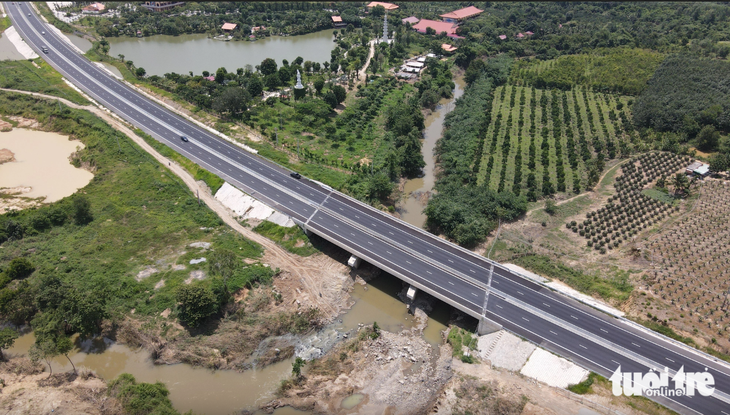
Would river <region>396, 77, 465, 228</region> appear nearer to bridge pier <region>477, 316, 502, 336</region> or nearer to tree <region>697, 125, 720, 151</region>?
bridge pier <region>477, 316, 502, 336</region>

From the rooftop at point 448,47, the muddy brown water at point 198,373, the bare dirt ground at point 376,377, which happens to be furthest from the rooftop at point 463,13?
the bare dirt ground at point 376,377

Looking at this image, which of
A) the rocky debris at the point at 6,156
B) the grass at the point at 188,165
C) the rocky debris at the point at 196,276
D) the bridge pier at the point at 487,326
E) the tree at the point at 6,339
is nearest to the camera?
the tree at the point at 6,339

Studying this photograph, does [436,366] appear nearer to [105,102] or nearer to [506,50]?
[105,102]

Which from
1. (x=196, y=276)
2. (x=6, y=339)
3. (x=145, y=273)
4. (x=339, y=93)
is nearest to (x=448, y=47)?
(x=339, y=93)

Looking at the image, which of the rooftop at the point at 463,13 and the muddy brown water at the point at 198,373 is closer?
the muddy brown water at the point at 198,373

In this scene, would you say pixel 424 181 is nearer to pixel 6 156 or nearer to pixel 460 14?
pixel 6 156

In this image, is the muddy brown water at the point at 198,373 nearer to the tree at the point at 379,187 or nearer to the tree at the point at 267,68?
the tree at the point at 379,187
